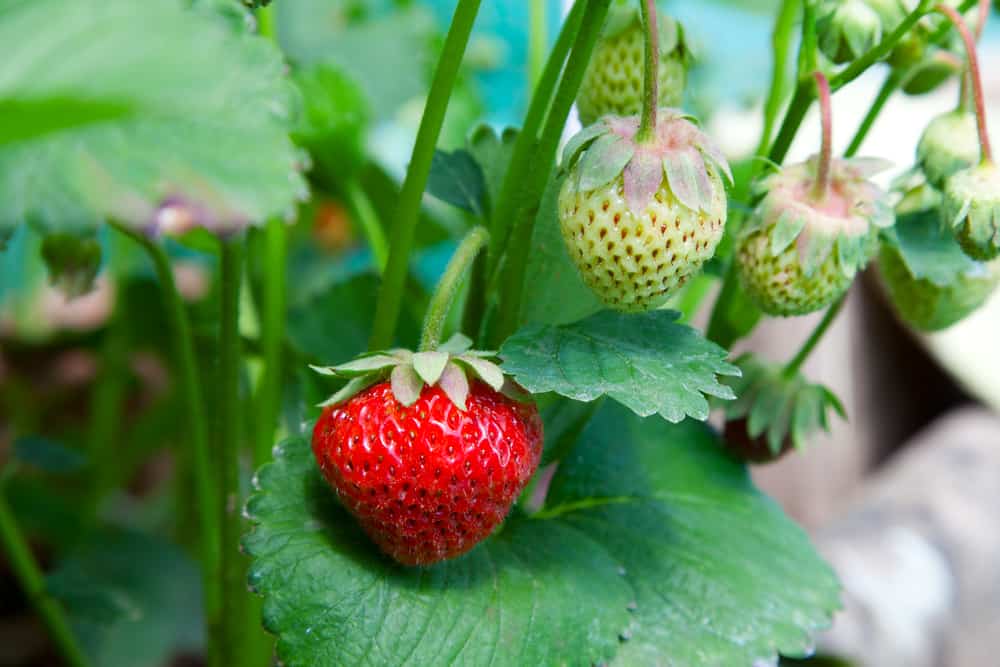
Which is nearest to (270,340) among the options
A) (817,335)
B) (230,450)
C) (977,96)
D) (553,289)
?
(230,450)

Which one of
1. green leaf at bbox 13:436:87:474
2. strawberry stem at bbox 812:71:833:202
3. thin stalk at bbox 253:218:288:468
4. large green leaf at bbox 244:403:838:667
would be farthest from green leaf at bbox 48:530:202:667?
strawberry stem at bbox 812:71:833:202

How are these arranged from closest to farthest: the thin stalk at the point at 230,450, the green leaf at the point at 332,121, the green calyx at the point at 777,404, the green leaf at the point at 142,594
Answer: the thin stalk at the point at 230,450 → the green calyx at the point at 777,404 → the green leaf at the point at 332,121 → the green leaf at the point at 142,594

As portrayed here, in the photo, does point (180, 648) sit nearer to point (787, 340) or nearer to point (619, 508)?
point (619, 508)

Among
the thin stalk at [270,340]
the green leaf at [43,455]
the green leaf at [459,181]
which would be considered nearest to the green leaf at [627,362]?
the green leaf at [459,181]

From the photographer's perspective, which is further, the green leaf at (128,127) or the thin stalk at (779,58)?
the thin stalk at (779,58)

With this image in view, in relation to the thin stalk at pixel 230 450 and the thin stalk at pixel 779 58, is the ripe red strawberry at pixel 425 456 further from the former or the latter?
the thin stalk at pixel 779 58
